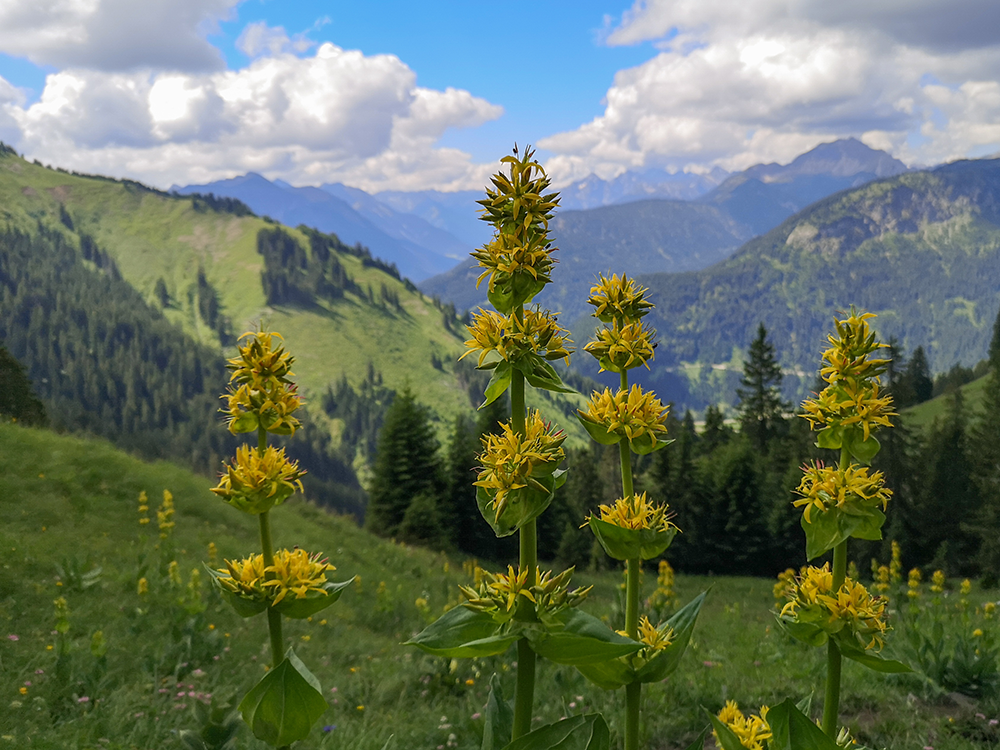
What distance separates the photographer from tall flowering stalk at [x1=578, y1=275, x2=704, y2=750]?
88.0 inches

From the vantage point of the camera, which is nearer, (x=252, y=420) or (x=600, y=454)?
(x=252, y=420)

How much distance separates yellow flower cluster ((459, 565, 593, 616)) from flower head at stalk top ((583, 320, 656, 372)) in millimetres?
829

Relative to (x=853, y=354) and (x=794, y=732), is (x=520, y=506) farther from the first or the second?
(x=853, y=354)

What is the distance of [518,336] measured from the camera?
211 cm

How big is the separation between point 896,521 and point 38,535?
5722 cm

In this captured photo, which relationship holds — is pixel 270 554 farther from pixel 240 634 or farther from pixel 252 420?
pixel 240 634

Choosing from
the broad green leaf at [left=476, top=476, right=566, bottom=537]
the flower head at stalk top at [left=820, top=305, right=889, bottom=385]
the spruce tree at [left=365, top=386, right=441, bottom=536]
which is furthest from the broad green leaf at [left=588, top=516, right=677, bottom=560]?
the spruce tree at [left=365, top=386, right=441, bottom=536]

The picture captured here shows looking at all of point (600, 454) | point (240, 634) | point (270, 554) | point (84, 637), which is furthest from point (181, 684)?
point (600, 454)

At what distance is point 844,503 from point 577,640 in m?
1.16

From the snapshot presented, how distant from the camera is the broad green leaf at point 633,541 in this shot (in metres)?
2.29

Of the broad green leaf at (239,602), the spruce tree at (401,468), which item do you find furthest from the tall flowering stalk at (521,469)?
the spruce tree at (401,468)

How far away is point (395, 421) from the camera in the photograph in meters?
47.6

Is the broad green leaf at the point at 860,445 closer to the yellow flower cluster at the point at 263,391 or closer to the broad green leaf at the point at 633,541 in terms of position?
the broad green leaf at the point at 633,541

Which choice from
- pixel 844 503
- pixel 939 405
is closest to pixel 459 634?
pixel 844 503
